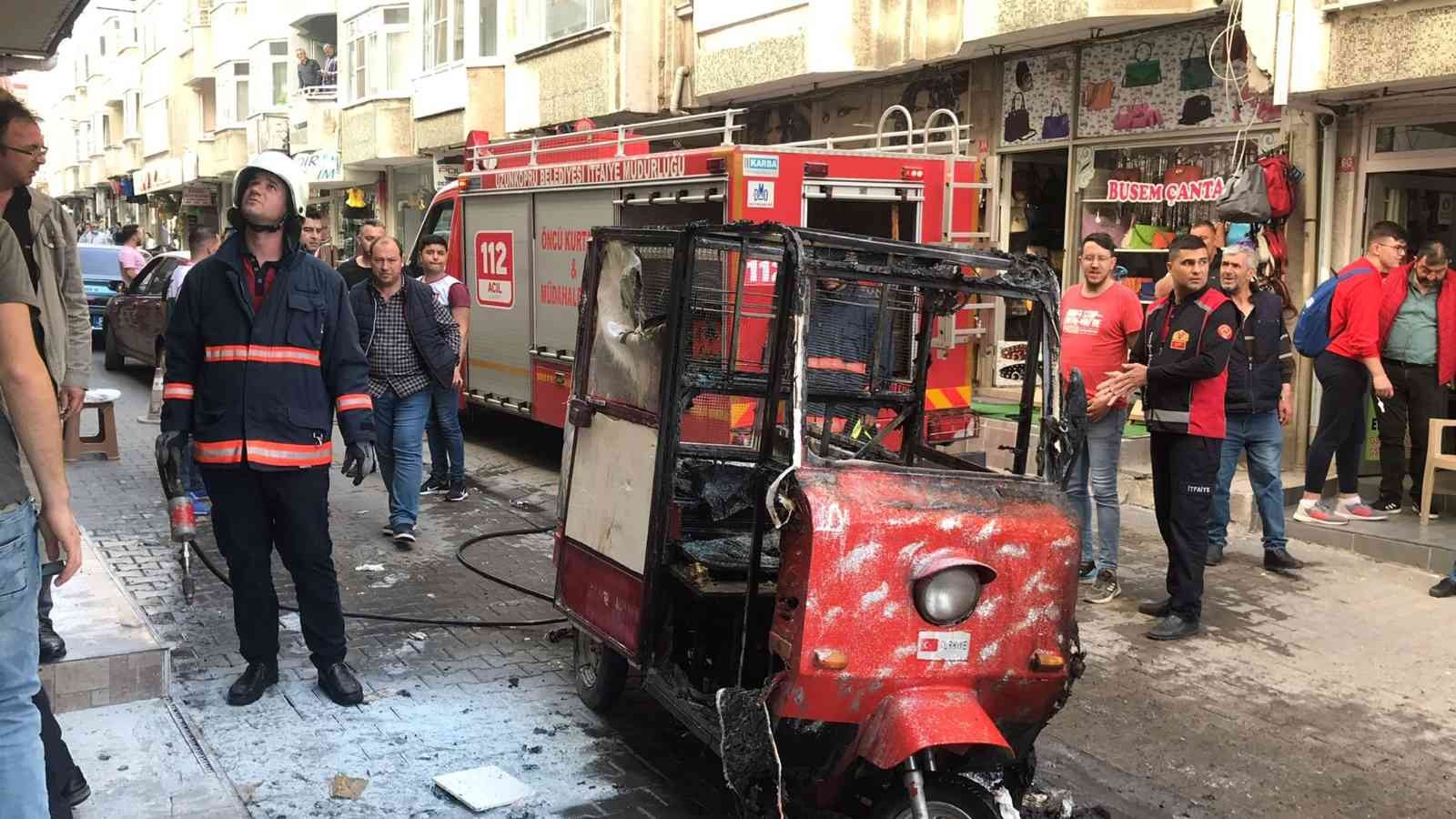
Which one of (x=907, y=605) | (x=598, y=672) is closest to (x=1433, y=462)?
(x=598, y=672)

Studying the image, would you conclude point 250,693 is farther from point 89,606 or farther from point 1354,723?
point 1354,723

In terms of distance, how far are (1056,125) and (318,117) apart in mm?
22631

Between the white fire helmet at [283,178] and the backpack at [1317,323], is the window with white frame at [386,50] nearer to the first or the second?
the backpack at [1317,323]

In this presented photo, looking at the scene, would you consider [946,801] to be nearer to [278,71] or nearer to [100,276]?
[100,276]

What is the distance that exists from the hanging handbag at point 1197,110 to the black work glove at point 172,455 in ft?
28.6

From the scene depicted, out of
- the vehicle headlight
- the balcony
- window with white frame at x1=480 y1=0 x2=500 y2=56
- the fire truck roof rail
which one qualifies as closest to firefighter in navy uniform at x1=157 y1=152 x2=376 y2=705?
the vehicle headlight

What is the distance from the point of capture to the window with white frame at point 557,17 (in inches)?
706

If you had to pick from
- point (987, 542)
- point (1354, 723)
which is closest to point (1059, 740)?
point (1354, 723)

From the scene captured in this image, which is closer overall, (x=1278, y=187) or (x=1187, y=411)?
(x=1187, y=411)

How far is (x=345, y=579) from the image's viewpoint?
6832 millimetres

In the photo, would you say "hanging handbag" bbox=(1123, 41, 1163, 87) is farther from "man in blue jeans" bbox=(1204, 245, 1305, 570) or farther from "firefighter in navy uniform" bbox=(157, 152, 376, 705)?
"firefighter in navy uniform" bbox=(157, 152, 376, 705)

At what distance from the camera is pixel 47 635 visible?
4.68 metres

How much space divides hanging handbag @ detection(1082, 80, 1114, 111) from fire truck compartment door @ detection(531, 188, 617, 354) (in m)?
4.95

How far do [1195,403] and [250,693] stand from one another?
14.5 ft
